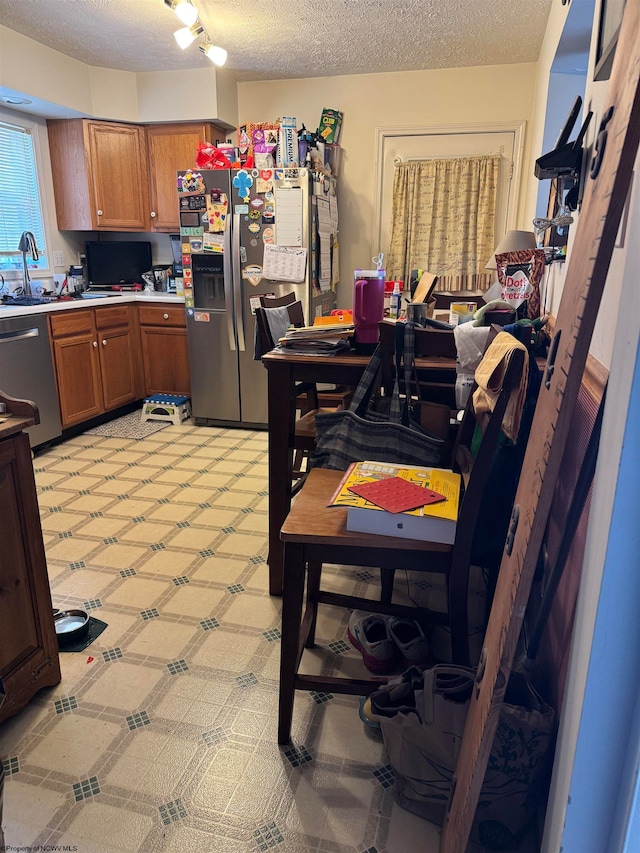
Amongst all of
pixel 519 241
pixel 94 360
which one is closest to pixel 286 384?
pixel 519 241

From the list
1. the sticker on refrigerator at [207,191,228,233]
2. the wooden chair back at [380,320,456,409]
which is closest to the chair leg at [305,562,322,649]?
the wooden chair back at [380,320,456,409]

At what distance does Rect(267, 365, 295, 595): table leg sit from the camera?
6.34ft

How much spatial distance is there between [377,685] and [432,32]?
3841mm

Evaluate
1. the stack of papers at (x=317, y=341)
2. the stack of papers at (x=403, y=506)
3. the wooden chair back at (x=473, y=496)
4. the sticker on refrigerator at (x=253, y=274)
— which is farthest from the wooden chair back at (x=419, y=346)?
the sticker on refrigerator at (x=253, y=274)

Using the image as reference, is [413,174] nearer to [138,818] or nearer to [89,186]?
[89,186]

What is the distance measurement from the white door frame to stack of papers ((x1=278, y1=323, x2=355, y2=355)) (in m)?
3.04

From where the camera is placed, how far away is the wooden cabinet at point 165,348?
4590 mm

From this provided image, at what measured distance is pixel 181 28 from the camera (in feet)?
11.5

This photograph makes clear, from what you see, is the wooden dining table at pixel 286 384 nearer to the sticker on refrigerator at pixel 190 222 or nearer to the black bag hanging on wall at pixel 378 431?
the black bag hanging on wall at pixel 378 431

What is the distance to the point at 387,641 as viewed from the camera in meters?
1.80

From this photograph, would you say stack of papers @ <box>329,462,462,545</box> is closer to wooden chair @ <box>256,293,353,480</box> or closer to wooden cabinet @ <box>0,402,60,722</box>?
wooden chair @ <box>256,293,353,480</box>

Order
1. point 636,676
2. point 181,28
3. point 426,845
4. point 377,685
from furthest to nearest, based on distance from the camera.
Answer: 1. point 181,28
2. point 377,685
3. point 426,845
4. point 636,676

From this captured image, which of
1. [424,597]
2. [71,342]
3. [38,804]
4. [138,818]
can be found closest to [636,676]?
[138,818]

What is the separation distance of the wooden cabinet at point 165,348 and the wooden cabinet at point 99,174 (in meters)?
0.80
